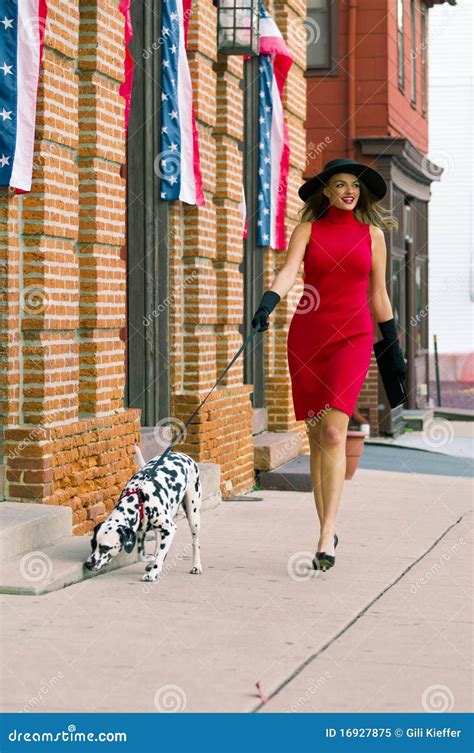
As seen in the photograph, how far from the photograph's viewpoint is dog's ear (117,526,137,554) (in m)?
8.32

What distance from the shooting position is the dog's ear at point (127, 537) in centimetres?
832

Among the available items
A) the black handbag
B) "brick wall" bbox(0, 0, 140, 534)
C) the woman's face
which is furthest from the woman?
"brick wall" bbox(0, 0, 140, 534)

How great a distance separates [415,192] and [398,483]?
467 inches

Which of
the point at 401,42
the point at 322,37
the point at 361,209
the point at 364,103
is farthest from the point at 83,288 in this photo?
the point at 401,42

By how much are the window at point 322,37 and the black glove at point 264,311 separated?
49.3ft

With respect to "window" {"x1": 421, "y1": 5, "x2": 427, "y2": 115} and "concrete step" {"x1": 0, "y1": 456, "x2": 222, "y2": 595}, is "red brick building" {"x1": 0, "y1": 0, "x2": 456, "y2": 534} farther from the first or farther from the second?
"window" {"x1": 421, "y1": 5, "x2": 427, "y2": 115}

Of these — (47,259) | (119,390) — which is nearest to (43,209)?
(47,259)

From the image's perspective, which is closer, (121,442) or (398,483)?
(121,442)

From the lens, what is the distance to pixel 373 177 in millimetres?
9523

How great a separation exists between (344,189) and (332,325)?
864mm

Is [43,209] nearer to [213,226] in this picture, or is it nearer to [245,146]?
[213,226]

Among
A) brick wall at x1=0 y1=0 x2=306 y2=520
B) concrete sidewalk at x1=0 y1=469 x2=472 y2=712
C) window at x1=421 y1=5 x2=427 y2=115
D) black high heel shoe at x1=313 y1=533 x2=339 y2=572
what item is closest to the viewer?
concrete sidewalk at x1=0 y1=469 x2=472 y2=712

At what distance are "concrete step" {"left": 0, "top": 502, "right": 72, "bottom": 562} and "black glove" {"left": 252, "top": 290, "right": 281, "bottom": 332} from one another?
1674 millimetres

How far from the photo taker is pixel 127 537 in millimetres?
8352
